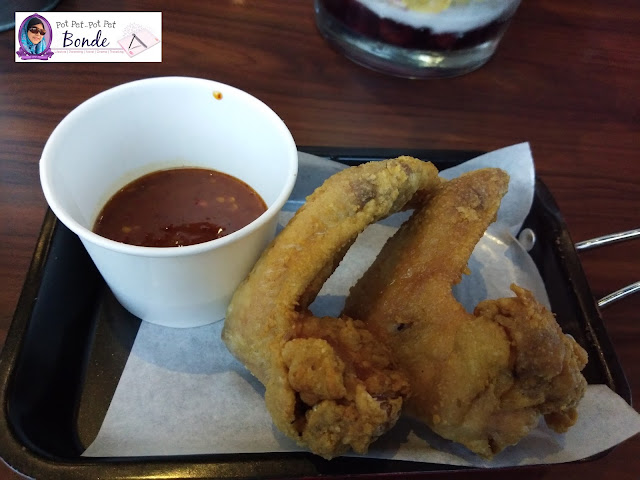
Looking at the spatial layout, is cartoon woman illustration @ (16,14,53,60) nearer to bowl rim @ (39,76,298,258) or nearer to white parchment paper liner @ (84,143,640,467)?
bowl rim @ (39,76,298,258)

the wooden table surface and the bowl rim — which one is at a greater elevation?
the bowl rim

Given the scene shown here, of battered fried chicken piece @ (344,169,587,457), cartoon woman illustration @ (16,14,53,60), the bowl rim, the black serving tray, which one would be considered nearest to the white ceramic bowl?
the bowl rim

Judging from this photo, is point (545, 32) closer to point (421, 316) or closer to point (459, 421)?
point (421, 316)

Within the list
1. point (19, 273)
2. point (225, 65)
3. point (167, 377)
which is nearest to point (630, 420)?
point (167, 377)

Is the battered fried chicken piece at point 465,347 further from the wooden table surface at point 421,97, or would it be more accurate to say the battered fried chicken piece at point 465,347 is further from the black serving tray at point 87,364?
the wooden table surface at point 421,97

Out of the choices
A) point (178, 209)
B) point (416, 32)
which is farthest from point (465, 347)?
point (416, 32)
